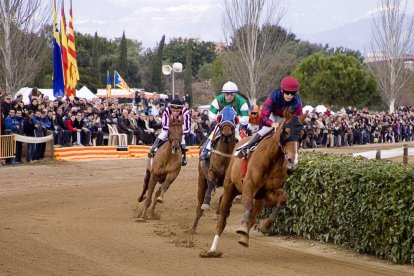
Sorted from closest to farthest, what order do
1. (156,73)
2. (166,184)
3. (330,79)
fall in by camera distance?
(166,184) < (330,79) < (156,73)

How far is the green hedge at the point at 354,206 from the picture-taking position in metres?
12.0

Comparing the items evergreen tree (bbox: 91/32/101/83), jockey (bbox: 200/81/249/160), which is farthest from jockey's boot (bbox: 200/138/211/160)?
evergreen tree (bbox: 91/32/101/83)

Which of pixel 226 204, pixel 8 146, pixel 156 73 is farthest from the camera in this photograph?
pixel 156 73

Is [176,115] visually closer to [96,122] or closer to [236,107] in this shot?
[236,107]

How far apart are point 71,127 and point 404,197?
61.8 feet

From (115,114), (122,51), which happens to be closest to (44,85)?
(122,51)

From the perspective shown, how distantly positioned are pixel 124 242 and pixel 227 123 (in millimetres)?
2815

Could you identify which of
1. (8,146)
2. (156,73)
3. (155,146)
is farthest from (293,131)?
(156,73)

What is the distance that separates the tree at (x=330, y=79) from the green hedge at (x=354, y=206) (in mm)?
53729

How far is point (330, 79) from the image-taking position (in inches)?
2707

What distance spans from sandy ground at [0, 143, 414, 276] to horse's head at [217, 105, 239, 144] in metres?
1.80

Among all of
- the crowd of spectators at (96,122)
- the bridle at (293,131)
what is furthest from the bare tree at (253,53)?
the bridle at (293,131)

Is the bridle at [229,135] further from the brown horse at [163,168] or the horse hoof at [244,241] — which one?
the horse hoof at [244,241]

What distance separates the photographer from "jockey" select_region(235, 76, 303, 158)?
40.9ft
